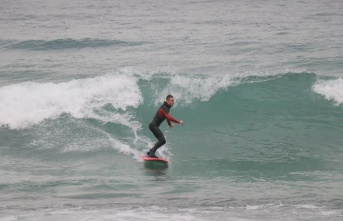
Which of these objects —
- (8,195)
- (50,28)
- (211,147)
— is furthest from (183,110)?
(50,28)

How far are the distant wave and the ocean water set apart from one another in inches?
3.6

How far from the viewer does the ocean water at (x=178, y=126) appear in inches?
423

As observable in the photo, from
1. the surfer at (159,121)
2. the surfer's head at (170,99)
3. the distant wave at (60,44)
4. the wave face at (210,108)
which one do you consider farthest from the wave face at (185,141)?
the distant wave at (60,44)

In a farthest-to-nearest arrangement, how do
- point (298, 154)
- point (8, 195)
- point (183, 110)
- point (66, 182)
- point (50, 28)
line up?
point (50, 28)
point (183, 110)
point (298, 154)
point (66, 182)
point (8, 195)

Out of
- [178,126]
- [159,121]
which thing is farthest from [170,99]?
[178,126]

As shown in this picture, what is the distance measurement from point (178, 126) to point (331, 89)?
503cm

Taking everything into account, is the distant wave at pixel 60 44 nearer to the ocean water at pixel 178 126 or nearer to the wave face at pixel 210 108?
the ocean water at pixel 178 126

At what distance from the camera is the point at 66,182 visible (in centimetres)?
1201

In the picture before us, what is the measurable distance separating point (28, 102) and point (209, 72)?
6.20 m

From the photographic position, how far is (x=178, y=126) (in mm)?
16359

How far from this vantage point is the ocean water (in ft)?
35.3

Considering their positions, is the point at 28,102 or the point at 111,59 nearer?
the point at 28,102

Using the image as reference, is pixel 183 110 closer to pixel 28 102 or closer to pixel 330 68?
pixel 28 102

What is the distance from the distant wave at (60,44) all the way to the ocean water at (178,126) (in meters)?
0.09
